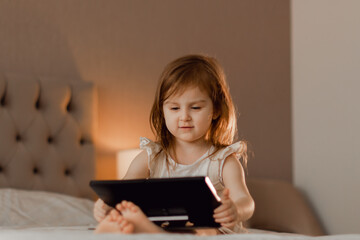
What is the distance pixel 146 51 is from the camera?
284 centimetres

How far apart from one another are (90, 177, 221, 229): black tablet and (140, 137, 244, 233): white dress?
13.4 inches

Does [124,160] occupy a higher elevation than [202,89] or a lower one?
lower

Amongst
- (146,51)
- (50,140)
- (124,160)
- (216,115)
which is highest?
(146,51)

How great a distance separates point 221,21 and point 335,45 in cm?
72

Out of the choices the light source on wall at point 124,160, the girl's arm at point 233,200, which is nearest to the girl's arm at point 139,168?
the girl's arm at point 233,200

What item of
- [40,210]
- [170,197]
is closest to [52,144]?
[40,210]

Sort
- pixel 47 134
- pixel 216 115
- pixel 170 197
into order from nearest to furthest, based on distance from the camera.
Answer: pixel 170 197 < pixel 216 115 < pixel 47 134

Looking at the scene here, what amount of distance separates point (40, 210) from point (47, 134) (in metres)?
0.52

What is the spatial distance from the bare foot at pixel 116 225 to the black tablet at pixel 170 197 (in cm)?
10

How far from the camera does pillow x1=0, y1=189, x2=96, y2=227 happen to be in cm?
196

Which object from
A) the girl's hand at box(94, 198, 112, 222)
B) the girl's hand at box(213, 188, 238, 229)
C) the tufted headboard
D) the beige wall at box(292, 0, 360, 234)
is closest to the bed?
the tufted headboard

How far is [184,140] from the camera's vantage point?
5.52 ft

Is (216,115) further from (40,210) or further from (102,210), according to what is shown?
(40,210)

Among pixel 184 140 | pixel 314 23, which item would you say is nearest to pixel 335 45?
pixel 314 23
